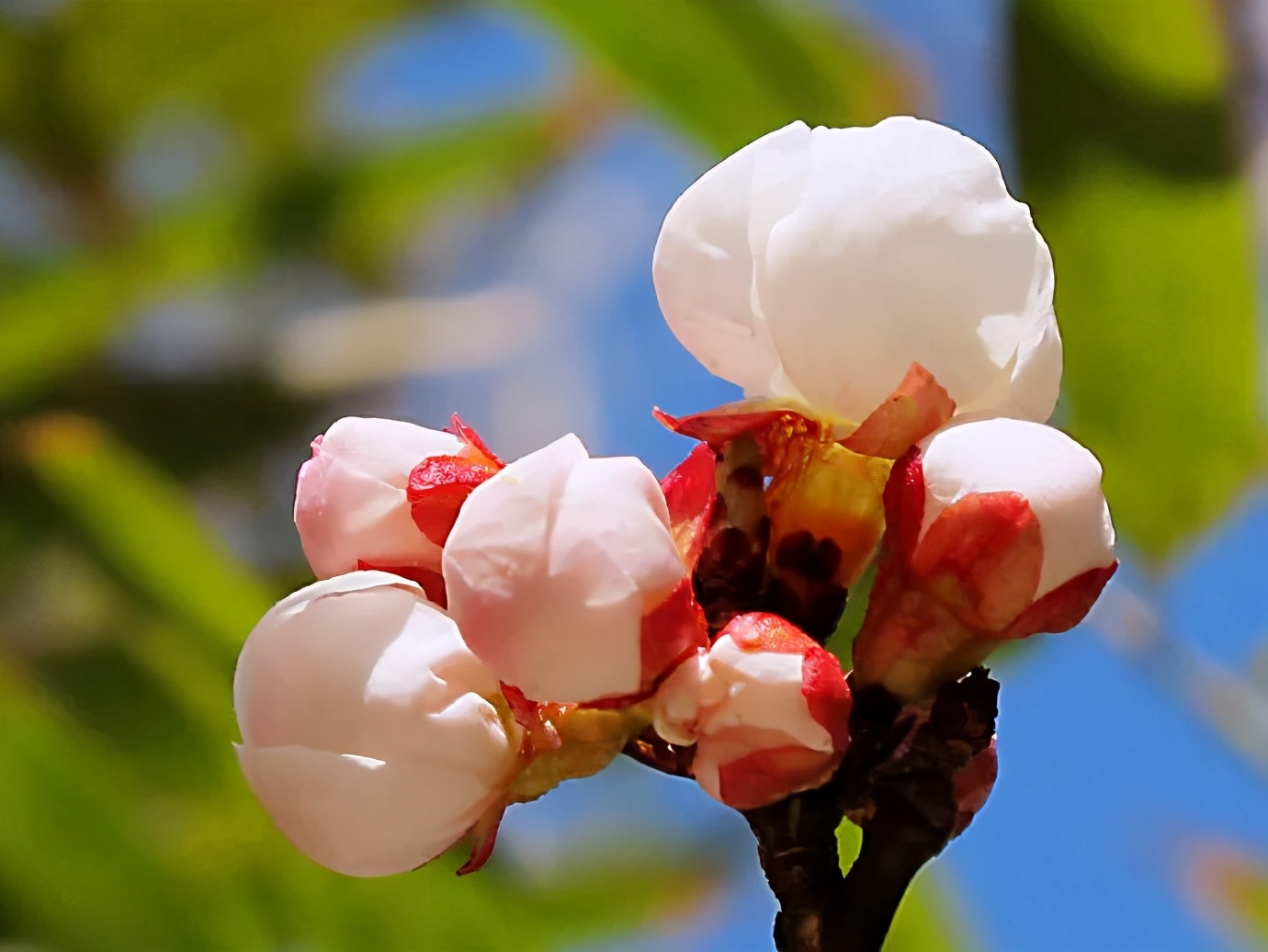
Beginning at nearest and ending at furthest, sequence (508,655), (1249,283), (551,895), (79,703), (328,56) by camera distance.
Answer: (508,655) < (1249,283) < (551,895) < (79,703) < (328,56)

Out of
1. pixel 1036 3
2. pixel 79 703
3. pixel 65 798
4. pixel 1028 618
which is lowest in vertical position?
pixel 1028 618

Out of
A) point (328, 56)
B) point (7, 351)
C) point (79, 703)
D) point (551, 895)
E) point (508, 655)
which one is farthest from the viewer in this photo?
point (328, 56)

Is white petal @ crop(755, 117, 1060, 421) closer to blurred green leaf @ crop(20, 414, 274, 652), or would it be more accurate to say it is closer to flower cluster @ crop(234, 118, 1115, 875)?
flower cluster @ crop(234, 118, 1115, 875)

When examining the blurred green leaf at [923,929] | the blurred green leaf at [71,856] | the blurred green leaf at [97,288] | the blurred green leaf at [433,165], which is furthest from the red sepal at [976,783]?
the blurred green leaf at [433,165]

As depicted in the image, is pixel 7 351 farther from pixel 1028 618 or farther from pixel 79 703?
pixel 1028 618

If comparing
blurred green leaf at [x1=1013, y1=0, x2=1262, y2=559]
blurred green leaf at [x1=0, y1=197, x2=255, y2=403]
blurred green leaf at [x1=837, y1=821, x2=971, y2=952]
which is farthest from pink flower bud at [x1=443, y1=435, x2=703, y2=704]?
blurred green leaf at [x1=0, y1=197, x2=255, y2=403]

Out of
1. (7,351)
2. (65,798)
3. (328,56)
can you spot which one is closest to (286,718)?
(65,798)

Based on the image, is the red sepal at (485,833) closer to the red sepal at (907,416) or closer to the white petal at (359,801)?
the white petal at (359,801)
